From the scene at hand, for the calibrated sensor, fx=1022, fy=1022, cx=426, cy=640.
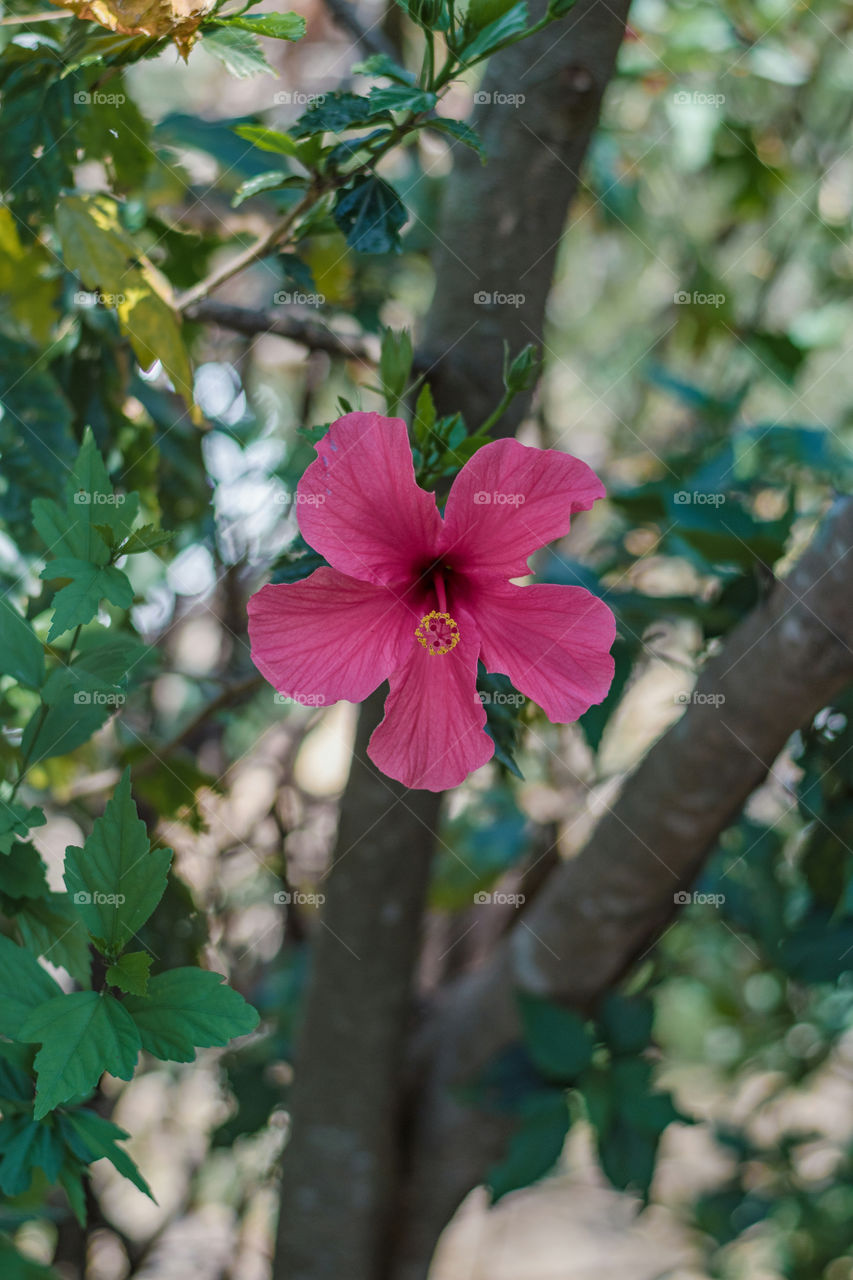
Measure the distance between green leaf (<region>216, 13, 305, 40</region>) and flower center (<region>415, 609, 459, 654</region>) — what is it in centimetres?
40

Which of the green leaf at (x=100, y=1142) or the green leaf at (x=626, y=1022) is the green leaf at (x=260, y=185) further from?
the green leaf at (x=626, y=1022)

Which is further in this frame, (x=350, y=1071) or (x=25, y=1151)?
(x=350, y=1071)

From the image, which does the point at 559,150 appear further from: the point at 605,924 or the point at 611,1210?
the point at 611,1210

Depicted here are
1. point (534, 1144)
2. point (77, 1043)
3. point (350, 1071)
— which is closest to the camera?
point (77, 1043)

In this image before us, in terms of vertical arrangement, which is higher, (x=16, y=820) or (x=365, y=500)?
(x=365, y=500)

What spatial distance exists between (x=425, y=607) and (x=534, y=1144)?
2.44ft

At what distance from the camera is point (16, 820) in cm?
64

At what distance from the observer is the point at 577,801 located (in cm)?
178

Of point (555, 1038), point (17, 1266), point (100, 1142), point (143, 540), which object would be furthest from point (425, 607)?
point (555, 1038)

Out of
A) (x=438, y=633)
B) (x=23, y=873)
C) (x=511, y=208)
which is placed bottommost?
(x=23, y=873)

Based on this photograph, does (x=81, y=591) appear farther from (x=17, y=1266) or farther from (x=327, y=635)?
(x=17, y=1266)

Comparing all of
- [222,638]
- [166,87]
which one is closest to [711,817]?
[222,638]

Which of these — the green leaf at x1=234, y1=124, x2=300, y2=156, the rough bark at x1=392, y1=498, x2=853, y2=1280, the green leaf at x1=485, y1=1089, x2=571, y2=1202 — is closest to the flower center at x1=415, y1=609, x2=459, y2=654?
the green leaf at x1=234, y1=124, x2=300, y2=156

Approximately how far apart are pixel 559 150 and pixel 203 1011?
2.80 ft
